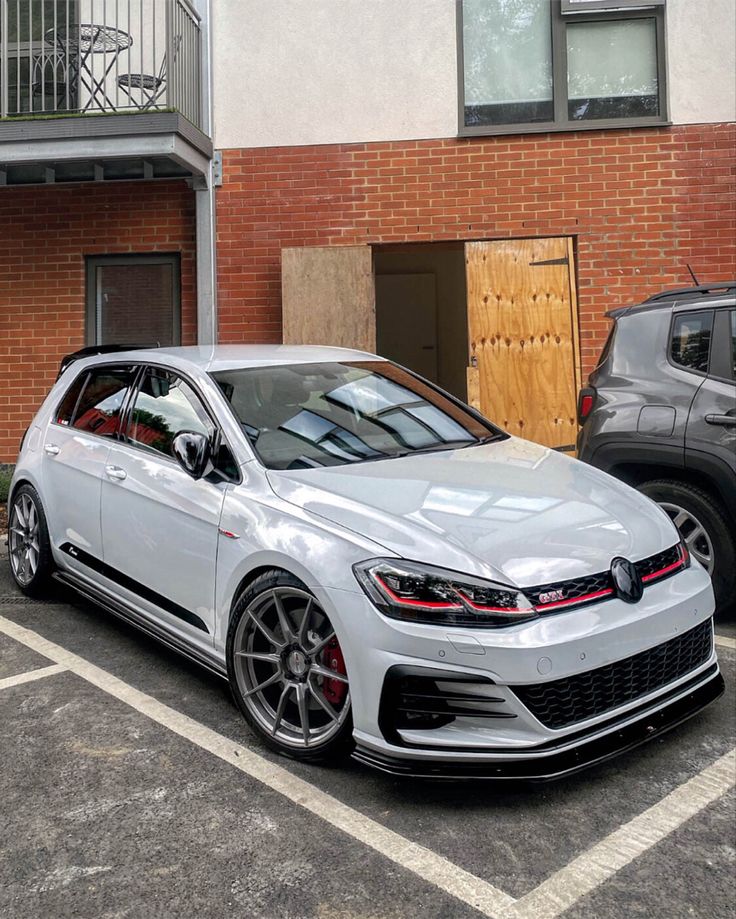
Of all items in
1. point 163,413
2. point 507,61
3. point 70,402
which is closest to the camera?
point 163,413

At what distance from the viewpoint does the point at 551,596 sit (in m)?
3.01

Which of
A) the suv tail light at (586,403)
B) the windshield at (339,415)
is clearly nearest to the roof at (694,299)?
the suv tail light at (586,403)

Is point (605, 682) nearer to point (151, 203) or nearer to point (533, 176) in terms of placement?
point (533, 176)

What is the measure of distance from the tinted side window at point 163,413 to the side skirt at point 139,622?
776 mm

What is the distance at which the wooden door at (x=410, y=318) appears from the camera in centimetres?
1650

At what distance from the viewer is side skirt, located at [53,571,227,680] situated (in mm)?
3793

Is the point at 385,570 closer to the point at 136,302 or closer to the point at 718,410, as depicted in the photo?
the point at 718,410

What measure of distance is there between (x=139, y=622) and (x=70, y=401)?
1.64m

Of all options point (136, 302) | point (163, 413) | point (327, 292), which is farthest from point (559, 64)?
point (163, 413)

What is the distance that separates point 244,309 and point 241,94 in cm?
227

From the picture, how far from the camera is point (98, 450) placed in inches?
185

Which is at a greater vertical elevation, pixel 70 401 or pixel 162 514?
pixel 70 401

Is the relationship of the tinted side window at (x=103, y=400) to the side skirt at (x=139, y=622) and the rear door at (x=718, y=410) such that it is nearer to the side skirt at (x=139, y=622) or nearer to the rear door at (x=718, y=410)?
A: the side skirt at (x=139, y=622)

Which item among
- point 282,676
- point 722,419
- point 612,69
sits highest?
point 612,69
